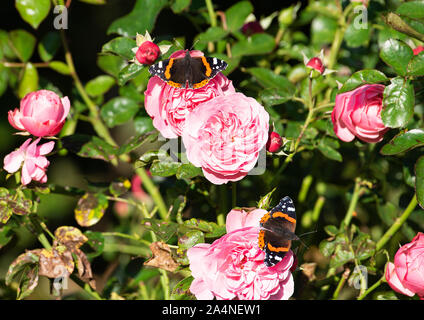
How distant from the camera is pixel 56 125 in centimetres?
94

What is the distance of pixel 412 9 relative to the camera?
1.02m

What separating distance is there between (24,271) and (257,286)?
49 cm

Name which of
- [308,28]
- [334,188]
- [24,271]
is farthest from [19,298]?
[308,28]

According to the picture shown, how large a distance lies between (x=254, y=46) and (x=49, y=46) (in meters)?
0.58

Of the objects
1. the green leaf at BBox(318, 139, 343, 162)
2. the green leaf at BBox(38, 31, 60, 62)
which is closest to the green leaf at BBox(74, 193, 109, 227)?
the green leaf at BBox(38, 31, 60, 62)

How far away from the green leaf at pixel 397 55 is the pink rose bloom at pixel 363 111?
50mm

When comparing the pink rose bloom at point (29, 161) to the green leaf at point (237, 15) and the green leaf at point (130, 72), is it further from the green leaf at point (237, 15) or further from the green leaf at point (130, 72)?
the green leaf at point (237, 15)

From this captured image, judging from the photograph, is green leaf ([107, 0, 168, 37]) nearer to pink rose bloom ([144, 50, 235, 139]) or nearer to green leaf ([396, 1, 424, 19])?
pink rose bloom ([144, 50, 235, 139])

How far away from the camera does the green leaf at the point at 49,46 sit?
1.30 m

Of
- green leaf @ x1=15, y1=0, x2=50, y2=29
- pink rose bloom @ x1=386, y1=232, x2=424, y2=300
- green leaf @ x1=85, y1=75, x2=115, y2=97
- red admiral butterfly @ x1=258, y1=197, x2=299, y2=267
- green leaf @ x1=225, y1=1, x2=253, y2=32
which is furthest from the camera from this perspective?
green leaf @ x1=85, y1=75, x2=115, y2=97

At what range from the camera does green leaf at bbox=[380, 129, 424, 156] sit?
2.83ft

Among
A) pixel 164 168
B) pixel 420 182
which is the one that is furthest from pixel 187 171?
pixel 420 182

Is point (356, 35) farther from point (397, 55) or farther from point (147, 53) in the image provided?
point (147, 53)

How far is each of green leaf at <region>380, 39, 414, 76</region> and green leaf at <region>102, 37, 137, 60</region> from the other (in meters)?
0.51
